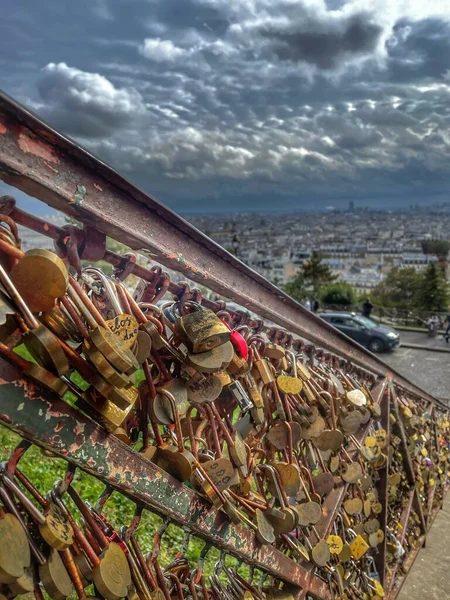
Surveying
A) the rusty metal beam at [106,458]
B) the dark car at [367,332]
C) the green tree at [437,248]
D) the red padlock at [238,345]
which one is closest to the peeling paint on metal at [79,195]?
the rusty metal beam at [106,458]

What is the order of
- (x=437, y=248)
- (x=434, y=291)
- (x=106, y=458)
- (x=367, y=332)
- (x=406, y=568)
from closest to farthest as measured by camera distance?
(x=106, y=458) < (x=406, y=568) < (x=367, y=332) < (x=434, y=291) < (x=437, y=248)

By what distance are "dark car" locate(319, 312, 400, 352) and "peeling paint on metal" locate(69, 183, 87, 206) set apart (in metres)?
15.8

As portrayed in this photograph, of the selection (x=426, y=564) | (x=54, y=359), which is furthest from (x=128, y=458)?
(x=426, y=564)

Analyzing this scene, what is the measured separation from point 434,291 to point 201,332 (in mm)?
53585

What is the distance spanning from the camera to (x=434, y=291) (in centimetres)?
4997

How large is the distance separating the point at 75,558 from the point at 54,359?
450 millimetres

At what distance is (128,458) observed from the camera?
965mm

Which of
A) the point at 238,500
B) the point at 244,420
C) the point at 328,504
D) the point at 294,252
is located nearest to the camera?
the point at 238,500

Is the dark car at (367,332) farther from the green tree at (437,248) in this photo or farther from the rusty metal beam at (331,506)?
the green tree at (437,248)

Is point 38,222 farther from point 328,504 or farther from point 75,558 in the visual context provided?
point 328,504

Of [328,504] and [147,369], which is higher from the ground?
[147,369]

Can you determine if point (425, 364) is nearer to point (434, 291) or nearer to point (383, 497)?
point (383, 497)

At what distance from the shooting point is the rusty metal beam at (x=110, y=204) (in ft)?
2.56

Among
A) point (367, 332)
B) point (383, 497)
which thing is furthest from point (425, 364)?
point (383, 497)
